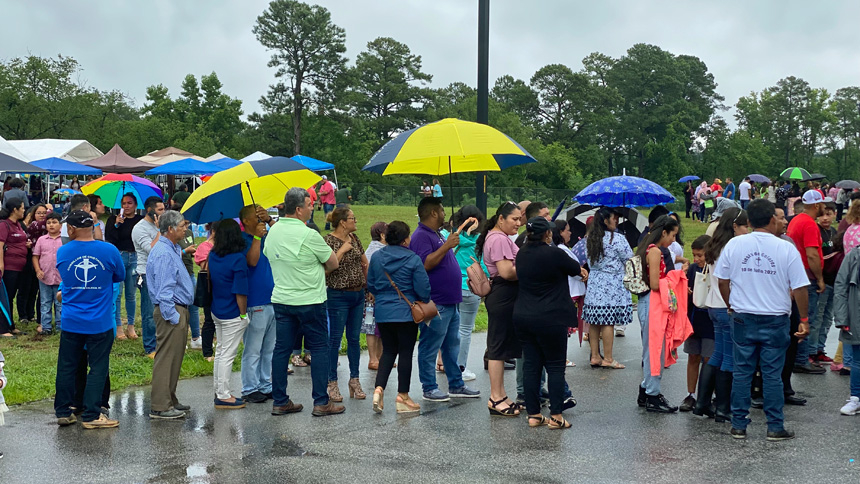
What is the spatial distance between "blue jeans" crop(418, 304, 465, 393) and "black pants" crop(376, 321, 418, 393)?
25cm

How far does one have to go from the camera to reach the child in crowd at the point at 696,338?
25.7 ft

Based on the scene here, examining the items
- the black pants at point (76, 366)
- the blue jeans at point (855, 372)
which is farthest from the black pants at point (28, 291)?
the blue jeans at point (855, 372)

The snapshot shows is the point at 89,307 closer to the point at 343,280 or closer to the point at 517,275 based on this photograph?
the point at 343,280

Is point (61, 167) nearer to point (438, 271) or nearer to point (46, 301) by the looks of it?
point (46, 301)

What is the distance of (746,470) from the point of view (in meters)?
6.02

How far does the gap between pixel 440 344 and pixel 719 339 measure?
8.11ft

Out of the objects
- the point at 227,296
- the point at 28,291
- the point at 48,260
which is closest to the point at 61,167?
the point at 28,291

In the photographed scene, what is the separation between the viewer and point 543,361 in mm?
7273

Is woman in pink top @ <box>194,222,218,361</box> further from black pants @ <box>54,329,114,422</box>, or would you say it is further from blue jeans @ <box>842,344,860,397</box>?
blue jeans @ <box>842,344,860,397</box>

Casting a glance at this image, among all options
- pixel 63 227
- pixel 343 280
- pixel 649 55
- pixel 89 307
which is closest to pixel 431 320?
pixel 343 280

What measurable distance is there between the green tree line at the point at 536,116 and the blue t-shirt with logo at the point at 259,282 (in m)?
47.5

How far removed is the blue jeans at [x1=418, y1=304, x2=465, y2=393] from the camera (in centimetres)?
803

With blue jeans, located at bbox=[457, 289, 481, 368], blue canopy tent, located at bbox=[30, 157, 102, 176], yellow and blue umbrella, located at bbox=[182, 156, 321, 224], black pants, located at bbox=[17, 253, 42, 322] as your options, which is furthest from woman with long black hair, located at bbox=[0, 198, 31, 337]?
blue canopy tent, located at bbox=[30, 157, 102, 176]

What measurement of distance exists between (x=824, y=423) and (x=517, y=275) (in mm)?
2887
